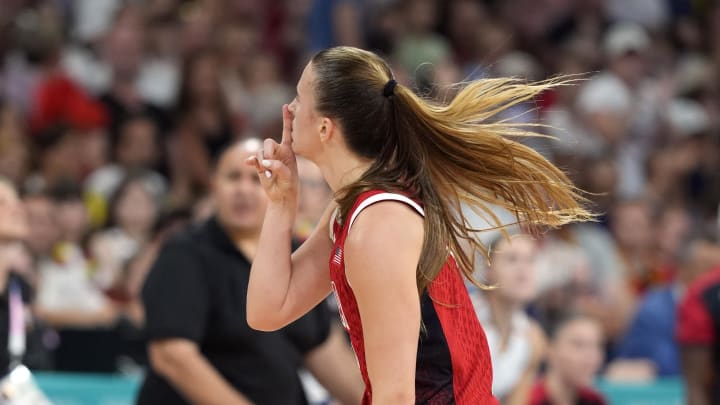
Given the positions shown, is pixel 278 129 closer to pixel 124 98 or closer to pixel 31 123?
pixel 124 98

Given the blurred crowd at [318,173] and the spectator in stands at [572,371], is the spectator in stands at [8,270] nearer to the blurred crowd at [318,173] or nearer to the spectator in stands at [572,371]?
the blurred crowd at [318,173]

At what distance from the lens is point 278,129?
11297 millimetres

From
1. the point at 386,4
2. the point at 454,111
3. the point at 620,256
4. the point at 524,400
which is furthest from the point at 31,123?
the point at 454,111

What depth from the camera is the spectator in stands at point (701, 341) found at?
6.60 m

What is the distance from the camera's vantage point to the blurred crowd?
8086 millimetres

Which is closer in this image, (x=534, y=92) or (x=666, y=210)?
(x=534, y=92)

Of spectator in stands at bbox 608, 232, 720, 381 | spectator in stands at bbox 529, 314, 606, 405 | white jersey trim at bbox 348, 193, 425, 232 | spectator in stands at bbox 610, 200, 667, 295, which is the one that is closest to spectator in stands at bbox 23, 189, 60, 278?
spectator in stands at bbox 529, 314, 606, 405

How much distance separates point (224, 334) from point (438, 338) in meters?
1.88

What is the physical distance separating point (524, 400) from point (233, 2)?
6529 mm

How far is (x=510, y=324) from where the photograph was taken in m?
7.05

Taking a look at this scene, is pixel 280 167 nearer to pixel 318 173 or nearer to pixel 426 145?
pixel 426 145

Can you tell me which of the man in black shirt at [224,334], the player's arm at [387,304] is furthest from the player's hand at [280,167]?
the man in black shirt at [224,334]

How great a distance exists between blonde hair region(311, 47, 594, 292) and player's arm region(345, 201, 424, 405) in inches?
4.3

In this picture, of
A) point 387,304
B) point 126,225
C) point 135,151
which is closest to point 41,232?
point 126,225
